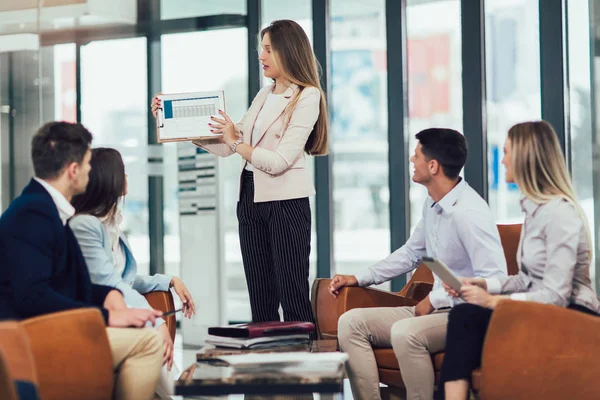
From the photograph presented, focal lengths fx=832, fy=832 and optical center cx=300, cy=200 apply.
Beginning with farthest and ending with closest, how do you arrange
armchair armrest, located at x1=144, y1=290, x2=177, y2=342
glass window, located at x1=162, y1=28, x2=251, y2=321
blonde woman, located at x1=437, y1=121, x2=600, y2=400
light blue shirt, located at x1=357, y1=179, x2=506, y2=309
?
glass window, located at x1=162, y1=28, x2=251, y2=321 → armchair armrest, located at x1=144, y1=290, x2=177, y2=342 → light blue shirt, located at x1=357, y1=179, x2=506, y2=309 → blonde woman, located at x1=437, y1=121, x2=600, y2=400

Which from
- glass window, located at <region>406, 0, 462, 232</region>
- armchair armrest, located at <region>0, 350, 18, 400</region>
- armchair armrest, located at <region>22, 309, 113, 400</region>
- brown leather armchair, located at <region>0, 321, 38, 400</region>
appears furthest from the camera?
glass window, located at <region>406, 0, 462, 232</region>

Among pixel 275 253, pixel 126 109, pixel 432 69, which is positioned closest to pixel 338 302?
pixel 275 253

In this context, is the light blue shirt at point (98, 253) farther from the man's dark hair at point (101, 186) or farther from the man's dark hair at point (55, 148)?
the man's dark hair at point (55, 148)

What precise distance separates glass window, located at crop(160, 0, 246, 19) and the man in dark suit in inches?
171

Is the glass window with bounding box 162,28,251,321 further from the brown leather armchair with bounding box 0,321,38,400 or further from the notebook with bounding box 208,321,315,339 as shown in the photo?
the brown leather armchair with bounding box 0,321,38,400

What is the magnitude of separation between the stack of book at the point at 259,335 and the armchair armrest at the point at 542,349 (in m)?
0.68

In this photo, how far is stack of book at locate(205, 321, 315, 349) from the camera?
9.41 ft

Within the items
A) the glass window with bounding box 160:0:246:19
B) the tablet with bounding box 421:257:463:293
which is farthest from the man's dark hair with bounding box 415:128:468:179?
the glass window with bounding box 160:0:246:19

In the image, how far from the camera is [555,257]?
9.36 ft

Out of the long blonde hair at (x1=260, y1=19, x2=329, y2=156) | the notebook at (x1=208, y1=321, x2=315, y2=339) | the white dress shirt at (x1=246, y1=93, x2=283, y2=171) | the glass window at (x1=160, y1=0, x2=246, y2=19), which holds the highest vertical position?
the glass window at (x1=160, y1=0, x2=246, y2=19)

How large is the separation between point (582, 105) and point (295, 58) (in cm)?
250

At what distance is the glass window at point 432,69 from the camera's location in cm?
609

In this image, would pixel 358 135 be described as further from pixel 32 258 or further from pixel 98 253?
pixel 32 258

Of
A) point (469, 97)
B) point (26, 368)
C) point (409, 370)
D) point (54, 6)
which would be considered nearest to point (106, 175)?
point (26, 368)
